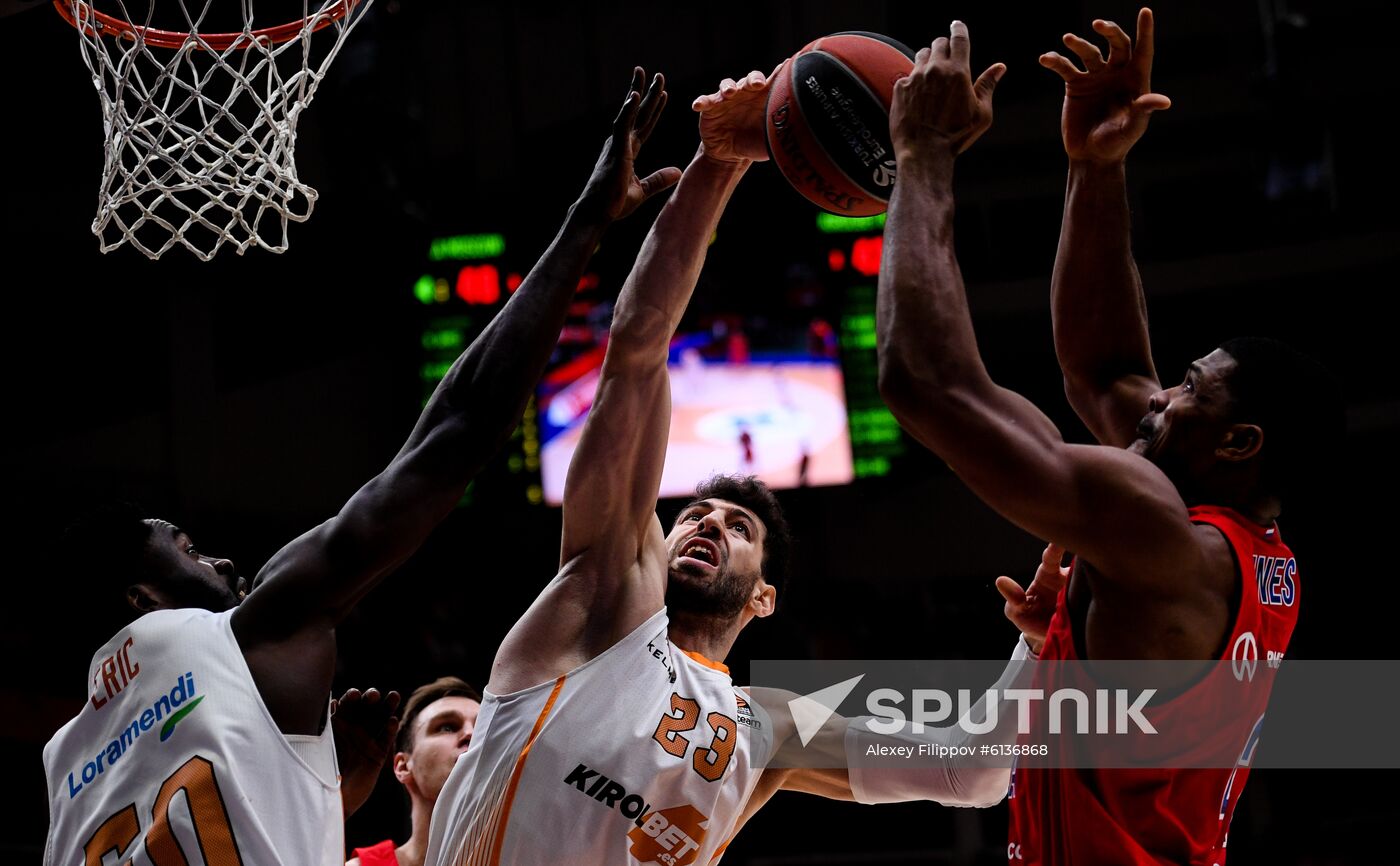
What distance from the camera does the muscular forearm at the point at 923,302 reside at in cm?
238

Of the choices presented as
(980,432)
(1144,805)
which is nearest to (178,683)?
(980,432)

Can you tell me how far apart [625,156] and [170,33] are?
1606 mm

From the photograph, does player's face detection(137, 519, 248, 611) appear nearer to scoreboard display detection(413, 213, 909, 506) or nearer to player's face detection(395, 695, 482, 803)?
player's face detection(395, 695, 482, 803)

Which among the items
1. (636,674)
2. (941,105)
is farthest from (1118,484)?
(636,674)

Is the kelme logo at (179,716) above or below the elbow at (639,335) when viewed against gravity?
below

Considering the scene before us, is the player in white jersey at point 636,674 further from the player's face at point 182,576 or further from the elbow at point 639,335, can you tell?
→ the player's face at point 182,576

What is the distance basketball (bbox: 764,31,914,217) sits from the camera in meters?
3.04

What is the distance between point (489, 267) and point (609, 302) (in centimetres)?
91

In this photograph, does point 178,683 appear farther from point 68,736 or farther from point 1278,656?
point 1278,656

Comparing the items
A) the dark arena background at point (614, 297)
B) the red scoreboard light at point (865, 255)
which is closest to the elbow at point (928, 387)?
the dark arena background at point (614, 297)

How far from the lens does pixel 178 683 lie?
105 inches

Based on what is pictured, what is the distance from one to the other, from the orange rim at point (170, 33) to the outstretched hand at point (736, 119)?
3.75 ft

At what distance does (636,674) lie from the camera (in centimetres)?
328

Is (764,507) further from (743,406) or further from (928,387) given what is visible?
(743,406)
